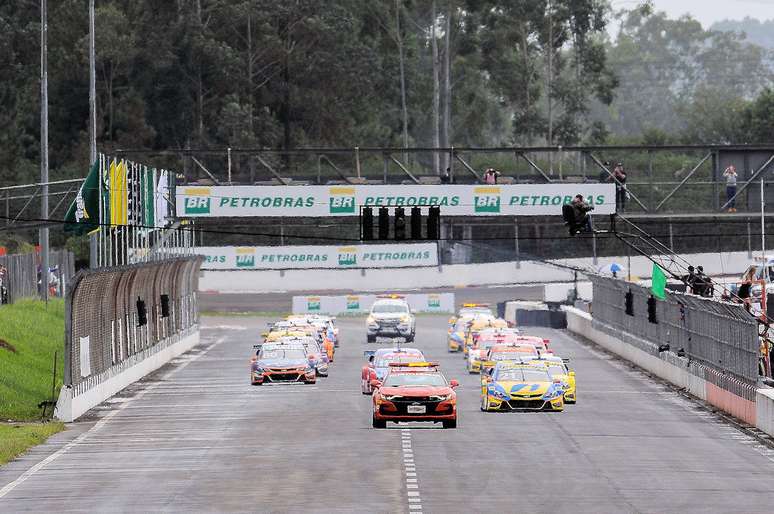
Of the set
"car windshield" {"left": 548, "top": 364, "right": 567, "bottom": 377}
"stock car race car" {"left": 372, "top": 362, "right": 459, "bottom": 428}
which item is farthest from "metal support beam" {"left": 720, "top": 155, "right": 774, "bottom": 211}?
"stock car race car" {"left": 372, "top": 362, "right": 459, "bottom": 428}

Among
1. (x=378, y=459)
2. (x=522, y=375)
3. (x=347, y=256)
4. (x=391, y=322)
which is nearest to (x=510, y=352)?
(x=522, y=375)

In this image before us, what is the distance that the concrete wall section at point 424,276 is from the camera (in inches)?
3568

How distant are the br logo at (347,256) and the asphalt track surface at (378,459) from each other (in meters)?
40.3

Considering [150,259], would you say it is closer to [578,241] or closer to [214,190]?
[214,190]

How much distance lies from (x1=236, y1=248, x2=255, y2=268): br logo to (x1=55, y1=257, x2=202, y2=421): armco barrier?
1450cm

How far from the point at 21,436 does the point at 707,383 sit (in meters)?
18.1

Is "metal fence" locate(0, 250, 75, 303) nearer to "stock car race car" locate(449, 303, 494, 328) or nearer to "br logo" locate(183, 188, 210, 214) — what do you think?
"br logo" locate(183, 188, 210, 214)

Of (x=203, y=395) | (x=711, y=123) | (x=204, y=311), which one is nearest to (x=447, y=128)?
(x=204, y=311)

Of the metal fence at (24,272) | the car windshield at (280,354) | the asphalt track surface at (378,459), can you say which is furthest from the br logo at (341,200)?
the asphalt track surface at (378,459)

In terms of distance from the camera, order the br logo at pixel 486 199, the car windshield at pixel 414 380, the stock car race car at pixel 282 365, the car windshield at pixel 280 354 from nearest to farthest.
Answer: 1. the car windshield at pixel 414 380
2. the stock car race car at pixel 282 365
3. the car windshield at pixel 280 354
4. the br logo at pixel 486 199

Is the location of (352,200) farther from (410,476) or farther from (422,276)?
(410,476)

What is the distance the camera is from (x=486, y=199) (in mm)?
60750

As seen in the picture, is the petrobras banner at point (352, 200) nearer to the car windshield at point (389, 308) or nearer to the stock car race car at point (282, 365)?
the stock car race car at point (282, 365)

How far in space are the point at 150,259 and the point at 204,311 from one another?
125 ft
